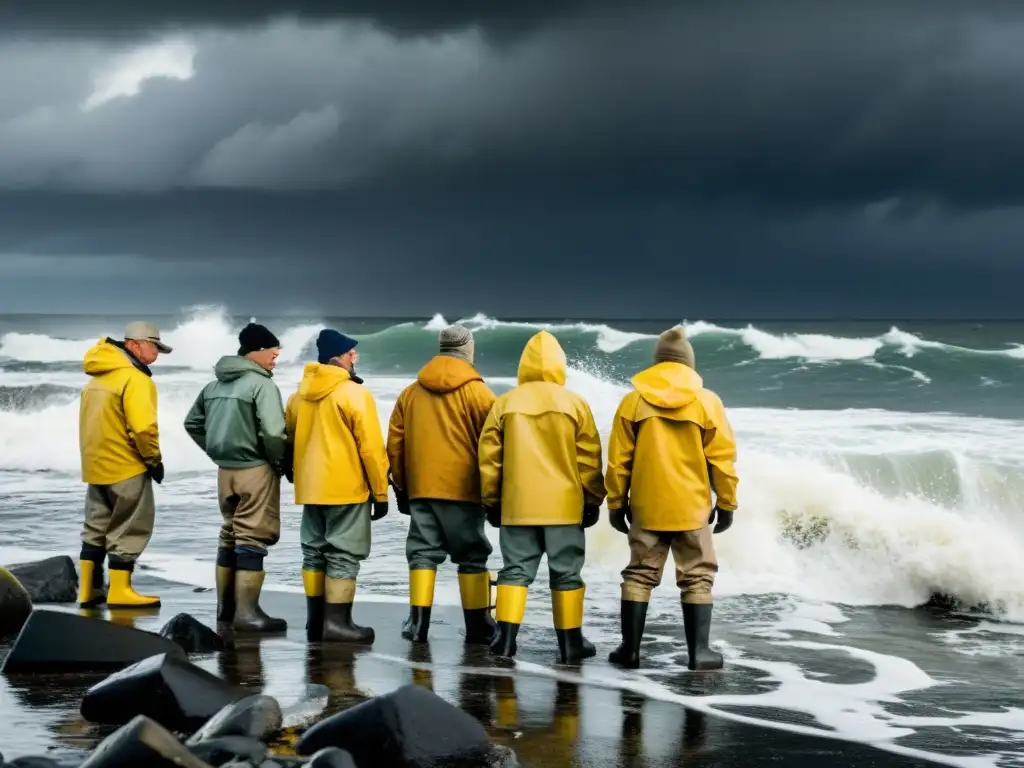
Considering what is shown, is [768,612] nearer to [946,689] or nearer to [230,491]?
[946,689]

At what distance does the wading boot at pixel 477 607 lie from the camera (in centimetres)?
798

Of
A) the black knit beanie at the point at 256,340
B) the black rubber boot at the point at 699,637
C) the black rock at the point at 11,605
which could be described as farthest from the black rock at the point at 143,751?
the black knit beanie at the point at 256,340

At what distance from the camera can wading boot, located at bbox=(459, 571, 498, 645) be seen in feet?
26.2

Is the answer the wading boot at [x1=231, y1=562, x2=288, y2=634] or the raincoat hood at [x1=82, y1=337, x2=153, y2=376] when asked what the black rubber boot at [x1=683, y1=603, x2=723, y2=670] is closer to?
the wading boot at [x1=231, y1=562, x2=288, y2=634]

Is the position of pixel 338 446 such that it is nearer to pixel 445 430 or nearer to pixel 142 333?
pixel 445 430

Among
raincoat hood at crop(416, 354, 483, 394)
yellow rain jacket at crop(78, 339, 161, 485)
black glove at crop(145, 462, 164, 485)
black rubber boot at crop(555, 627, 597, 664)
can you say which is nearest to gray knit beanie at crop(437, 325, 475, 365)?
raincoat hood at crop(416, 354, 483, 394)

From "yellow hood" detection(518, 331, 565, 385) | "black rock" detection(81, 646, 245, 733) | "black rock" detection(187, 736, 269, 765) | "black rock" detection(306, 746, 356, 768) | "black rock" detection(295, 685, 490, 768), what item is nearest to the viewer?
"black rock" detection(306, 746, 356, 768)

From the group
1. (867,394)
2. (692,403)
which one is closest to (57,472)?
(692,403)

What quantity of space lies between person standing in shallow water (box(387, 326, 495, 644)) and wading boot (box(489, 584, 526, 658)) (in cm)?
47

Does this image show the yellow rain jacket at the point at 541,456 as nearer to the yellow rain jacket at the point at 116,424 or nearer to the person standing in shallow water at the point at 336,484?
the person standing in shallow water at the point at 336,484

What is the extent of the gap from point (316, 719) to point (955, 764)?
2921 millimetres

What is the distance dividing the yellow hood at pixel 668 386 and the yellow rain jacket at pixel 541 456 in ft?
1.27

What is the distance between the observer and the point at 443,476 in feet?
25.6

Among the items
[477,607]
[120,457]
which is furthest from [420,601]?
[120,457]
